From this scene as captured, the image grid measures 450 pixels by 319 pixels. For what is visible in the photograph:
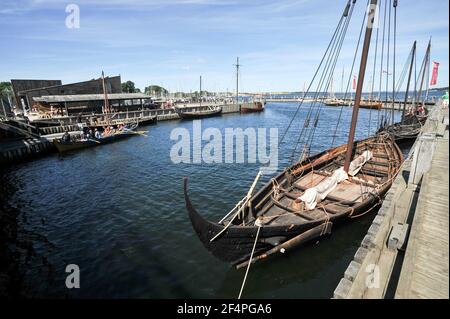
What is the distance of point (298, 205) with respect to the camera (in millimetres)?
11320

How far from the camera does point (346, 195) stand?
41.4ft

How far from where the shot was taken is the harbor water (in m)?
9.05

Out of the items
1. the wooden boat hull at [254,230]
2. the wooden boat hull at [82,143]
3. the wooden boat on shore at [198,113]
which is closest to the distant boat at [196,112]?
the wooden boat on shore at [198,113]

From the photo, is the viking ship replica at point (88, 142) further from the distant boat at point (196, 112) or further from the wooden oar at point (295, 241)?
the wooden oar at point (295, 241)

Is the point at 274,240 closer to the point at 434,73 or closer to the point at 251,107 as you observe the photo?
the point at 434,73

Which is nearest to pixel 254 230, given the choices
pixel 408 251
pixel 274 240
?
pixel 274 240

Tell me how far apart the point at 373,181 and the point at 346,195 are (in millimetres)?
2673

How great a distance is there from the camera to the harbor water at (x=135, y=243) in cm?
905

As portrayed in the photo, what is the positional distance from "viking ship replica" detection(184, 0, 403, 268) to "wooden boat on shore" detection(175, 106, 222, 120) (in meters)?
50.4

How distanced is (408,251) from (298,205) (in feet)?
20.3

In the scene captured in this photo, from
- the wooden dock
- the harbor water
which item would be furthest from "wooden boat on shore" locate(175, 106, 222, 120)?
the wooden dock

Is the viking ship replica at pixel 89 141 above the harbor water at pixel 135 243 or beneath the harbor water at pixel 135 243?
above

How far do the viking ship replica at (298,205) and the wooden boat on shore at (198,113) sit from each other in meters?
50.4
